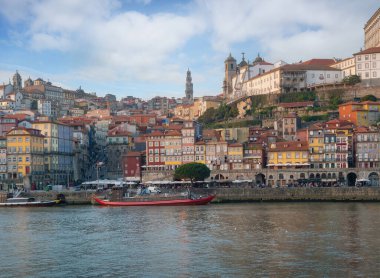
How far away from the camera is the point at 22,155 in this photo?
72500mm

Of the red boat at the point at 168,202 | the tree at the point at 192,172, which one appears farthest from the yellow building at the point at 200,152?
the red boat at the point at 168,202

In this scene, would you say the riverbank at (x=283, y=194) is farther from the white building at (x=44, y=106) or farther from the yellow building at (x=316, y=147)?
the white building at (x=44, y=106)

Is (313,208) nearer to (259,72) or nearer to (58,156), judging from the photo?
(58,156)

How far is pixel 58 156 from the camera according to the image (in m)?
77.2

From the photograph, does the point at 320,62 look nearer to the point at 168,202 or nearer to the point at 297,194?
the point at 297,194

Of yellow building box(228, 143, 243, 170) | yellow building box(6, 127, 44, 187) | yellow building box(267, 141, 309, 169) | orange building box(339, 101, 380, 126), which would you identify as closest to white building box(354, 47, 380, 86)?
orange building box(339, 101, 380, 126)

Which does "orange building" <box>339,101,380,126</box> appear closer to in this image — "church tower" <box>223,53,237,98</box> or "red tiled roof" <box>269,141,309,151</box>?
"red tiled roof" <box>269,141,309,151</box>

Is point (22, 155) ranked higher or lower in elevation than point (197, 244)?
higher

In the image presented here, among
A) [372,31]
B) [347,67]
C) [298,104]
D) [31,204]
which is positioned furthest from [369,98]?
[31,204]

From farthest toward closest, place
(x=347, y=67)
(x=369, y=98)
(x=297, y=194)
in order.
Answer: (x=347, y=67) → (x=369, y=98) → (x=297, y=194)

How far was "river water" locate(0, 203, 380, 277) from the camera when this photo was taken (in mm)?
24703

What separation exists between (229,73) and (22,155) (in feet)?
201

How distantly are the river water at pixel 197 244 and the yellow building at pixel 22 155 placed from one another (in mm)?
24437

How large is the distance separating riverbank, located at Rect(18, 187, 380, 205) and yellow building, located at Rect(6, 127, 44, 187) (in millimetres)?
10101
